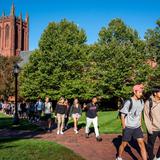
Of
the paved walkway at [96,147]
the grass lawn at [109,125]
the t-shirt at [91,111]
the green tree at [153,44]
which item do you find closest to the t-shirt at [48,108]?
the grass lawn at [109,125]

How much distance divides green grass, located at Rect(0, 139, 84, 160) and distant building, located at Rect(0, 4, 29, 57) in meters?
102

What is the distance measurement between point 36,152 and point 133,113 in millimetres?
3457

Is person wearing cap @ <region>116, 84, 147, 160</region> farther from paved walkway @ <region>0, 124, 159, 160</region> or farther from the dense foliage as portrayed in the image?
the dense foliage

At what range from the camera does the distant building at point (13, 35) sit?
4498 inches

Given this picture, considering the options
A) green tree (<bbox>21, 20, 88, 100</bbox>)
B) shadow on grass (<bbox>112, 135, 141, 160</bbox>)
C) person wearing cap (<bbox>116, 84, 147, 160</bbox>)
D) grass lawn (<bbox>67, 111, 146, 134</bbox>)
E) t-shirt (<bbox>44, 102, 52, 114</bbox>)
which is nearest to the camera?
person wearing cap (<bbox>116, 84, 147, 160</bbox>)

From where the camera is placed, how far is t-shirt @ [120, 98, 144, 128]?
963 cm

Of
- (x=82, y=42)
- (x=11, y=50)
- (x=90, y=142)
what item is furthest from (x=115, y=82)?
(x=11, y=50)

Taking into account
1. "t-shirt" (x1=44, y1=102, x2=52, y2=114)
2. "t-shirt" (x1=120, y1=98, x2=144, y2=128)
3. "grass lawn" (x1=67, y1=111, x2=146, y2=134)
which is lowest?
"grass lawn" (x1=67, y1=111, x2=146, y2=134)

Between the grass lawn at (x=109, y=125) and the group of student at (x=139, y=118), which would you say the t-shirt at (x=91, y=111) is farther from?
the group of student at (x=139, y=118)

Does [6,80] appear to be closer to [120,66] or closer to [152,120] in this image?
[120,66]

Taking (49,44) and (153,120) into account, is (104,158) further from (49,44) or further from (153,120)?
→ (49,44)

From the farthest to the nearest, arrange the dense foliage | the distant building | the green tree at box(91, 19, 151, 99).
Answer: the distant building < the dense foliage < the green tree at box(91, 19, 151, 99)

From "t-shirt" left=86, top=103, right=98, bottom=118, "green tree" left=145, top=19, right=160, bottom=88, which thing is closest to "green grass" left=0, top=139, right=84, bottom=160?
"t-shirt" left=86, top=103, right=98, bottom=118

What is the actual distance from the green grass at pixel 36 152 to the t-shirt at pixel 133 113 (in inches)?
77.7
